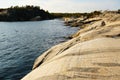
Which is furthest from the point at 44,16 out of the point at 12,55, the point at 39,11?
the point at 12,55

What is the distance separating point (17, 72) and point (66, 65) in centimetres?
771

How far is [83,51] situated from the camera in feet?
27.3

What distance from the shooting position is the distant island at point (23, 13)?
4353 inches

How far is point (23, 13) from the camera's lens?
119m

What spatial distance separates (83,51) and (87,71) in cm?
210

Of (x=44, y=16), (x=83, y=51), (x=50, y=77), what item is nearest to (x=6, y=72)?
(x=83, y=51)

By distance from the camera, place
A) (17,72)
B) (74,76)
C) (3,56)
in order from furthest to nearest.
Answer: (3,56)
(17,72)
(74,76)

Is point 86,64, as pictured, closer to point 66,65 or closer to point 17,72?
point 66,65

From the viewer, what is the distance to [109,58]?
715 cm

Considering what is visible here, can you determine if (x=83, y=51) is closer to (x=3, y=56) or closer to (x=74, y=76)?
(x=74, y=76)

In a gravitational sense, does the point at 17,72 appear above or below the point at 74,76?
below

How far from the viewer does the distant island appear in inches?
4353

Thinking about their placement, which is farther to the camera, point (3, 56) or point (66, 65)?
point (3, 56)

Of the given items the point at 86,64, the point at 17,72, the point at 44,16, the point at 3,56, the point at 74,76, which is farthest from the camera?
the point at 44,16
